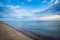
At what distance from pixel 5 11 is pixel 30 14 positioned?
0.37 m

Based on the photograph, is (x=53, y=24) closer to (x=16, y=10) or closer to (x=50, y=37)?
(x=50, y=37)

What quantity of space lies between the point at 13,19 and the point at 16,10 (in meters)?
0.14

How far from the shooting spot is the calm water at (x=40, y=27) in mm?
1927

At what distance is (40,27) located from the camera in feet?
6.32

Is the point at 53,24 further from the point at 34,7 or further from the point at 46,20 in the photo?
the point at 34,7

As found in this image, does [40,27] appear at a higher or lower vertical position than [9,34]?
higher

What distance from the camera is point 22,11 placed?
1.93 meters

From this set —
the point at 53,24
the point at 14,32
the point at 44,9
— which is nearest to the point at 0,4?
the point at 14,32

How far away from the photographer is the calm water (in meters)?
1.93

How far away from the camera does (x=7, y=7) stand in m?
1.91

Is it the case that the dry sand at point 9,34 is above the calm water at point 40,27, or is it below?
below

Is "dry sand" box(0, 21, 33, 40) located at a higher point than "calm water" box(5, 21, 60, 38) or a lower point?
lower

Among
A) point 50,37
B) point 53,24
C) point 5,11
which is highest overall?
point 5,11

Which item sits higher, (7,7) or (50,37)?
(7,7)
